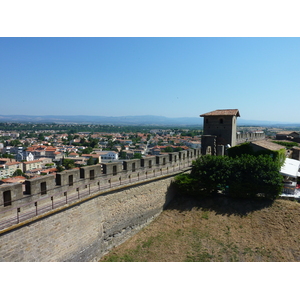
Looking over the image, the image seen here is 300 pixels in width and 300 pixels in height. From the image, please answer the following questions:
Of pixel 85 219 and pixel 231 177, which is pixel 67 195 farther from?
pixel 231 177

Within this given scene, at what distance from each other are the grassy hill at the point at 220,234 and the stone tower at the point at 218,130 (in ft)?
15.4

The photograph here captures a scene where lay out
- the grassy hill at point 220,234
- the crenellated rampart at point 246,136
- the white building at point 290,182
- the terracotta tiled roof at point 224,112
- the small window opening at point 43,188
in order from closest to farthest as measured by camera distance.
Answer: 1. the small window opening at point 43,188
2. the grassy hill at point 220,234
3. the white building at point 290,182
4. the terracotta tiled roof at point 224,112
5. the crenellated rampart at point 246,136

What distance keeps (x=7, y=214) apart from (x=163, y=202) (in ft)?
24.9

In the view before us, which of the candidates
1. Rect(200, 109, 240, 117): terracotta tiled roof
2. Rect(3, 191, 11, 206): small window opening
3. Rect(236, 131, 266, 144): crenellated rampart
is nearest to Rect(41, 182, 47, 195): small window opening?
Rect(3, 191, 11, 206): small window opening

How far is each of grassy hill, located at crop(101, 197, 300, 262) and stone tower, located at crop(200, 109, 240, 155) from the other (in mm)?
4686

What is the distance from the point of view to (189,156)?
48.6 feet

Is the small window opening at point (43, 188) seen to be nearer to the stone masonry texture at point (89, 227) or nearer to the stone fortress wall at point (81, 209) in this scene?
the stone fortress wall at point (81, 209)

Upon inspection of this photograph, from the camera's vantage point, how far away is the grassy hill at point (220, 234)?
9039mm

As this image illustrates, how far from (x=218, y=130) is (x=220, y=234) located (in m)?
7.93

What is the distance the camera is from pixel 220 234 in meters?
10.1

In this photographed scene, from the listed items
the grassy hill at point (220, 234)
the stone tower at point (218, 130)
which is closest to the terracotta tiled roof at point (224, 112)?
the stone tower at point (218, 130)

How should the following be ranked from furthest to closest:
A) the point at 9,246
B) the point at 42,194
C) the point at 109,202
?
the point at 109,202 → the point at 42,194 → the point at 9,246

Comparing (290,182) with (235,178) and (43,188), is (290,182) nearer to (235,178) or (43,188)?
(235,178)

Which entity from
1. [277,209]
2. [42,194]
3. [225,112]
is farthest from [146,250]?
[225,112]
